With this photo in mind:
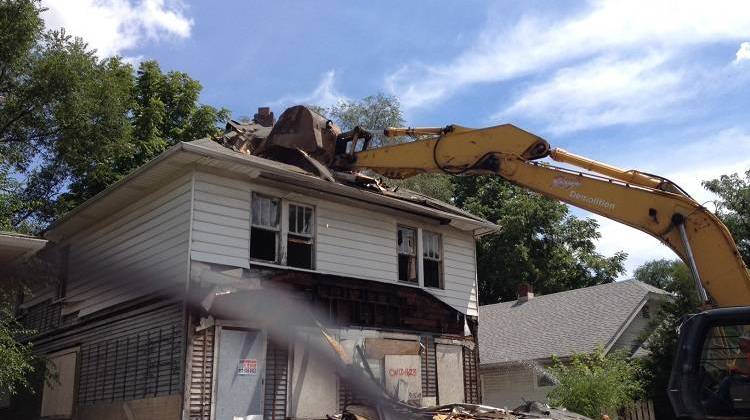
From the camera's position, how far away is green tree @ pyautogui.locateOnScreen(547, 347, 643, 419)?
1794 cm

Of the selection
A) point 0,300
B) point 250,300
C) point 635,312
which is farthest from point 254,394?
point 635,312

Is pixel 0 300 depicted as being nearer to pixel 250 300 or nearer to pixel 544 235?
pixel 250 300

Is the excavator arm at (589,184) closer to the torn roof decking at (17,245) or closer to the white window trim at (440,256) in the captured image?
the white window trim at (440,256)

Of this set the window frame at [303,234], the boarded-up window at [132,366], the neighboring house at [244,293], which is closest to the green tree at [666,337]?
the neighboring house at [244,293]

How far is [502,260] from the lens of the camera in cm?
3894

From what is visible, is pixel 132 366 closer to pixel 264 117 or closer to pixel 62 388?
pixel 62 388

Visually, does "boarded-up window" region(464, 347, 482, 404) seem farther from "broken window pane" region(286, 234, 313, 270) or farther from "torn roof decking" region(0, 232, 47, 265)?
"torn roof decking" region(0, 232, 47, 265)

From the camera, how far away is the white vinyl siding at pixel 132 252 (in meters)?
14.1

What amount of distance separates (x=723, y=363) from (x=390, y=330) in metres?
11.6

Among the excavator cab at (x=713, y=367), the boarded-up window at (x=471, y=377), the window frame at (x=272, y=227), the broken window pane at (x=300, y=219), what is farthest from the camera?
the boarded-up window at (x=471, y=377)

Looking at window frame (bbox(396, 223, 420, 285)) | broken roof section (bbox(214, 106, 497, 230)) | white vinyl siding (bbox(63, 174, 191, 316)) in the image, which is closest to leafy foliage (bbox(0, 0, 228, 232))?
A: white vinyl siding (bbox(63, 174, 191, 316))

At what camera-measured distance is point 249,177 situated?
582 inches

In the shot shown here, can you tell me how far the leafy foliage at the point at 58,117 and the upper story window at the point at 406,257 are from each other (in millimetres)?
10424

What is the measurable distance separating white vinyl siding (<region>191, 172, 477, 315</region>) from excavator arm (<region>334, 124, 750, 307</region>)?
1607 mm
